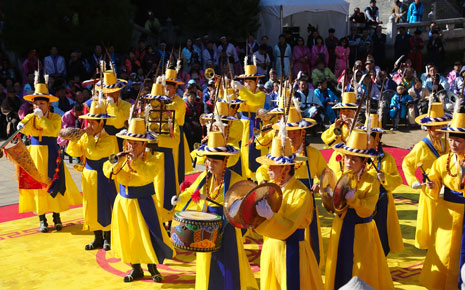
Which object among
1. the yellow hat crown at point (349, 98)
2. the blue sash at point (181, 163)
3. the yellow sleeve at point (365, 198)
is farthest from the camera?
the blue sash at point (181, 163)

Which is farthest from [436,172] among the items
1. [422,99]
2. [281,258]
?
[422,99]

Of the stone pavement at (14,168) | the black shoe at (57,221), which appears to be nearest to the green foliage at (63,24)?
the stone pavement at (14,168)

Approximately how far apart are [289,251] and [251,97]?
4929mm

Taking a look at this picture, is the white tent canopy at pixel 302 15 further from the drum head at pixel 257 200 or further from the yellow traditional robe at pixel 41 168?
the drum head at pixel 257 200

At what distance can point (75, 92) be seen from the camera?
52.2 ft

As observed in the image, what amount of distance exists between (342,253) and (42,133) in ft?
16.3

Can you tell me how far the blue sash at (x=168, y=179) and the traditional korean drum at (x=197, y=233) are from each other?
10.9 feet

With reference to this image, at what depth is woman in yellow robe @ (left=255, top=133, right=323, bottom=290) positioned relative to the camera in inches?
206

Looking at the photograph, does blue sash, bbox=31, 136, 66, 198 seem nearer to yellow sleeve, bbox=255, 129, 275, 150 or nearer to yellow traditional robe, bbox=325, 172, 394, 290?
yellow sleeve, bbox=255, 129, 275, 150

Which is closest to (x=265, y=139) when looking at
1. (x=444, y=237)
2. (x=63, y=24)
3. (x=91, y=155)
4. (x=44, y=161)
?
(x=91, y=155)

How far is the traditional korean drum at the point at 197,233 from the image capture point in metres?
5.51

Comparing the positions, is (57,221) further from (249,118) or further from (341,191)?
(341,191)

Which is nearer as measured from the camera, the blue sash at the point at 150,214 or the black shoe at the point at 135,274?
the blue sash at the point at 150,214

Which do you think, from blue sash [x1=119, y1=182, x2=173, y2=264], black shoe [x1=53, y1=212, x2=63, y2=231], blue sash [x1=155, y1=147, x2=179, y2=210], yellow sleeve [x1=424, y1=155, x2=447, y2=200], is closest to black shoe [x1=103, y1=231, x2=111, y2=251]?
blue sash [x1=155, y1=147, x2=179, y2=210]
